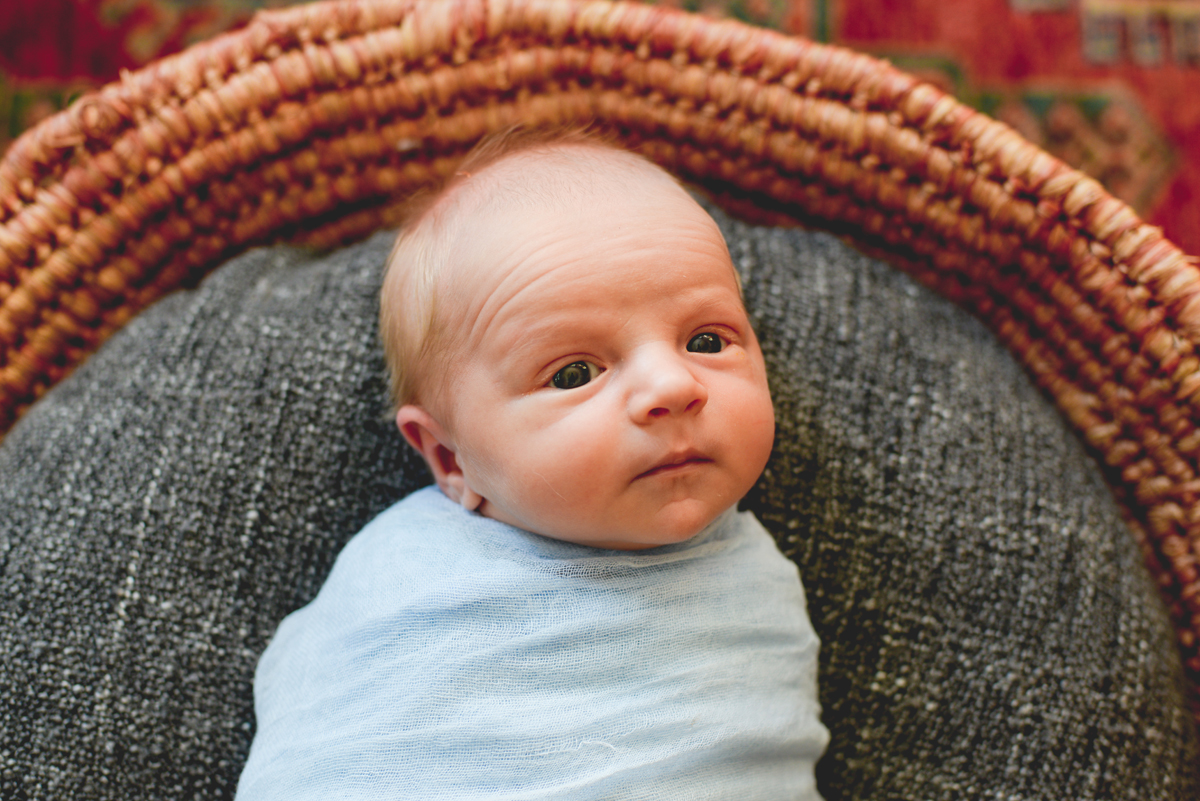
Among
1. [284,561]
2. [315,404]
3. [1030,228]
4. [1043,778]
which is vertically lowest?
[1043,778]

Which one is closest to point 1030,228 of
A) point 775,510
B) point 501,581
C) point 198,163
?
point 775,510

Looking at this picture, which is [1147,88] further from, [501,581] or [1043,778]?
[501,581]

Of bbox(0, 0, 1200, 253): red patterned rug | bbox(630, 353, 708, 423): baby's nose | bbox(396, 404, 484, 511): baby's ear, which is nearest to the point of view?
bbox(630, 353, 708, 423): baby's nose

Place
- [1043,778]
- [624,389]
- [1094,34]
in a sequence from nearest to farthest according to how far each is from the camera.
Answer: [624,389], [1043,778], [1094,34]

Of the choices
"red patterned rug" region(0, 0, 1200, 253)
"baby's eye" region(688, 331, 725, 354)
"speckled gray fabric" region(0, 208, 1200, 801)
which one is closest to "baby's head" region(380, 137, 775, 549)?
"baby's eye" region(688, 331, 725, 354)

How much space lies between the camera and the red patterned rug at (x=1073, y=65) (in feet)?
4.55

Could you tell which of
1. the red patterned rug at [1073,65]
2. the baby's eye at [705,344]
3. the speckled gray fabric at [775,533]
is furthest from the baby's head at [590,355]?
the red patterned rug at [1073,65]

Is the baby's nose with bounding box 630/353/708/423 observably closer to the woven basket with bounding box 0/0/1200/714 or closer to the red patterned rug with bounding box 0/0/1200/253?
the woven basket with bounding box 0/0/1200/714

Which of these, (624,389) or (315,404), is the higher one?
(624,389)

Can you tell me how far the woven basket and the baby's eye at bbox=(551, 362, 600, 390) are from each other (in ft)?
1.32

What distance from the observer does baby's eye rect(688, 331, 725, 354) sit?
25.1 inches

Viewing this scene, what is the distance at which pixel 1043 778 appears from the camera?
753mm

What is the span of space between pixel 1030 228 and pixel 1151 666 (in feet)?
1.41

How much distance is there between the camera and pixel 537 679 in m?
0.62
